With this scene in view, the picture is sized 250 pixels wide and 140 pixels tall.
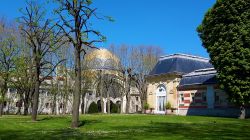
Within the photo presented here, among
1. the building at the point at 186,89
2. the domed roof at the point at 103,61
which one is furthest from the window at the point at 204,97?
the domed roof at the point at 103,61

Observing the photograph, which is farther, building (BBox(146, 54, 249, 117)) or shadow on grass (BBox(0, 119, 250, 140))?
building (BBox(146, 54, 249, 117))

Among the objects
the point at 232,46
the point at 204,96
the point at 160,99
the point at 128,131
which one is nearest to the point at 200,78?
the point at 204,96

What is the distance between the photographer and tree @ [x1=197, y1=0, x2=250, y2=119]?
37125 mm

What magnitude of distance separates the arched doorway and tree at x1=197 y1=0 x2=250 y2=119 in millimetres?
22310

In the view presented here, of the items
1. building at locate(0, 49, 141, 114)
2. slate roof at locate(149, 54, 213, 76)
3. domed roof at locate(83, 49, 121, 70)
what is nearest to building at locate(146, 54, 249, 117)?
slate roof at locate(149, 54, 213, 76)

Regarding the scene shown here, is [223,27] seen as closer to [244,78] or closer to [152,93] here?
[244,78]

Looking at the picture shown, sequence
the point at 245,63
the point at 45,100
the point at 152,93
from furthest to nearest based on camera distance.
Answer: the point at 45,100
the point at 152,93
the point at 245,63

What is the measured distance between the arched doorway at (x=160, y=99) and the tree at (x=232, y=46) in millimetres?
22310

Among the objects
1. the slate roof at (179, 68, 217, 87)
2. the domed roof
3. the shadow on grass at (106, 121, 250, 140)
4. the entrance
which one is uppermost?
the domed roof

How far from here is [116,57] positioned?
73875 millimetres

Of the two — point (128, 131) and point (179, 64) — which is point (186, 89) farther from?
point (128, 131)

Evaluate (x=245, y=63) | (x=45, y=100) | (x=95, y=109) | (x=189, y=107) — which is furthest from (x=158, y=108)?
(x=45, y=100)

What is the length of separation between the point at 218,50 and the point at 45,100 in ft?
188

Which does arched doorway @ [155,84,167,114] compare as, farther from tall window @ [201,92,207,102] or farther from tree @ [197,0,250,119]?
tree @ [197,0,250,119]
